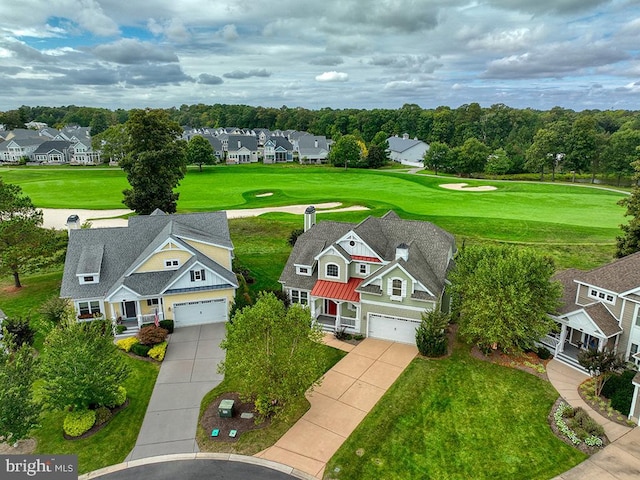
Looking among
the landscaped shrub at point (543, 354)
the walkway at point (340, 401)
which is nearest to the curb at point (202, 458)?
the walkway at point (340, 401)

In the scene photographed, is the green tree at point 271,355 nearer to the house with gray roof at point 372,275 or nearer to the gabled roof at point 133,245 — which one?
the house with gray roof at point 372,275

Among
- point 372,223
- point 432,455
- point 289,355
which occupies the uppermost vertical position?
point 372,223

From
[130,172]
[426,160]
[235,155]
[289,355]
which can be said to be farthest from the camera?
[235,155]

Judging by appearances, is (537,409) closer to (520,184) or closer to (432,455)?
(432,455)

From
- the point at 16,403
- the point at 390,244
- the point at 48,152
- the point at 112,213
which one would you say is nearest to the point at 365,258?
the point at 390,244

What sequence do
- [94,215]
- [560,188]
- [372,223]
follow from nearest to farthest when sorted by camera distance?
[372,223], [94,215], [560,188]

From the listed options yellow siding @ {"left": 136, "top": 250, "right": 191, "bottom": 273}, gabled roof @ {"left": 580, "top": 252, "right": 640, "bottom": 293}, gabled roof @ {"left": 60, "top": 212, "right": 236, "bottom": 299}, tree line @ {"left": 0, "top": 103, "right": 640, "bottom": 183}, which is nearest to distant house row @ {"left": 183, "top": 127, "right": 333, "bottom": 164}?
tree line @ {"left": 0, "top": 103, "right": 640, "bottom": 183}

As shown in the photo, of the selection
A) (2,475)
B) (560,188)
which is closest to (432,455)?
(2,475)
